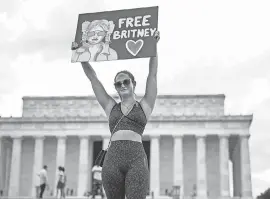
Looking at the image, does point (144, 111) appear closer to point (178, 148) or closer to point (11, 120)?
point (178, 148)

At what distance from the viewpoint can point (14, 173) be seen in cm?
7062

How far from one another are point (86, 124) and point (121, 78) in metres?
64.7

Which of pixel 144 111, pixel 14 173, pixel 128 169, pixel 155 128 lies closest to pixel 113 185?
pixel 128 169

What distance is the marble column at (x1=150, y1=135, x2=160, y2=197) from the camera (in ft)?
220

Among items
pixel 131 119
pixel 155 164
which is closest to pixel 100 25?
pixel 131 119

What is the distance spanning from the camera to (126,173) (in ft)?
18.5

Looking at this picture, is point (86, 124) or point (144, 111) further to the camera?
point (86, 124)

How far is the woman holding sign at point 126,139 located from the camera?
5559 mm

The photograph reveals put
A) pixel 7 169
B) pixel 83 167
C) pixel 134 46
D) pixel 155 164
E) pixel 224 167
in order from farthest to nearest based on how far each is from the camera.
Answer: pixel 7 169 → pixel 83 167 → pixel 155 164 → pixel 224 167 → pixel 134 46

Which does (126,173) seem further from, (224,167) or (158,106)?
(158,106)

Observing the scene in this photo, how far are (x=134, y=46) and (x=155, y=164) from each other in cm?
6199

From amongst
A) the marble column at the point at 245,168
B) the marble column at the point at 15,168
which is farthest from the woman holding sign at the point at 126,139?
the marble column at the point at 15,168

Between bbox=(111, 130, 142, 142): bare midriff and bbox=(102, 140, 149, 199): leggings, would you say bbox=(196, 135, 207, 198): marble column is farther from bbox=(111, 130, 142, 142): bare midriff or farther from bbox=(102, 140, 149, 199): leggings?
bbox=(102, 140, 149, 199): leggings

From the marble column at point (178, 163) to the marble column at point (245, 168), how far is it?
8.41 meters
